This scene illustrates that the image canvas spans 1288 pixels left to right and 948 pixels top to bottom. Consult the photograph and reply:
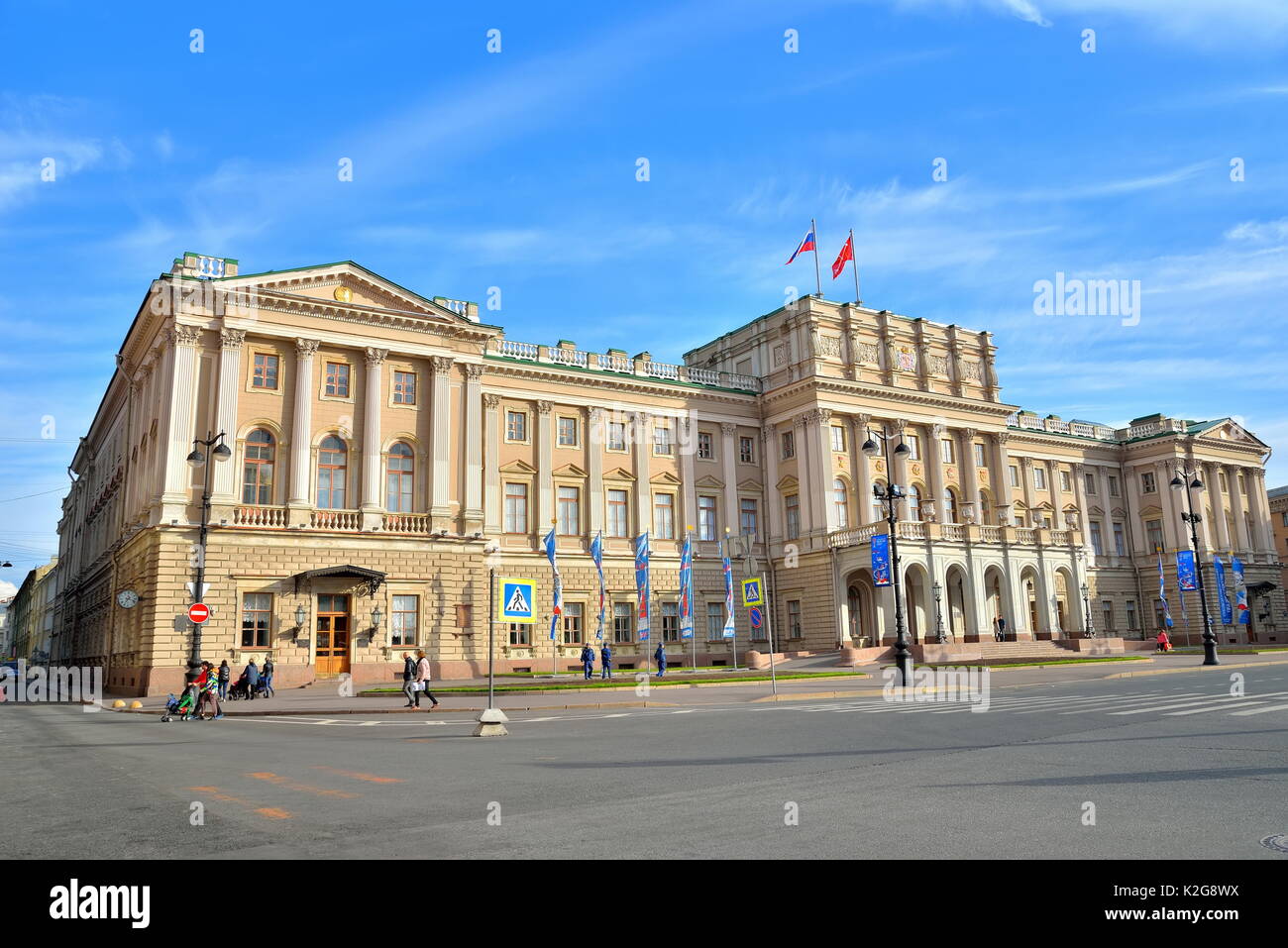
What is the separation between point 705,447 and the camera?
5769 centimetres

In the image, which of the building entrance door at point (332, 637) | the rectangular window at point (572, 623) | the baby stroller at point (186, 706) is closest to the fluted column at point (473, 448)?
the building entrance door at point (332, 637)

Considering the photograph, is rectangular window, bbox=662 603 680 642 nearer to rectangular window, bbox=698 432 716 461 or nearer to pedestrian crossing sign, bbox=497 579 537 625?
rectangular window, bbox=698 432 716 461

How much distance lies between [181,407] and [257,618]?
9530mm

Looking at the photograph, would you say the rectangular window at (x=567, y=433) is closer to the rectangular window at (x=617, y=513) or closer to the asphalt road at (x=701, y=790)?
the rectangular window at (x=617, y=513)

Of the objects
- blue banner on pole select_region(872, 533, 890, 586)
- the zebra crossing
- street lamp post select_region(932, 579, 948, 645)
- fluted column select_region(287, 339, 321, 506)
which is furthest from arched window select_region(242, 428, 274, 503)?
street lamp post select_region(932, 579, 948, 645)

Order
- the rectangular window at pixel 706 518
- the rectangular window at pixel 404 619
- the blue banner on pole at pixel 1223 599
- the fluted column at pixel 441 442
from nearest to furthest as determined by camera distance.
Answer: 1. the rectangular window at pixel 404 619
2. the fluted column at pixel 441 442
3. the rectangular window at pixel 706 518
4. the blue banner on pole at pixel 1223 599

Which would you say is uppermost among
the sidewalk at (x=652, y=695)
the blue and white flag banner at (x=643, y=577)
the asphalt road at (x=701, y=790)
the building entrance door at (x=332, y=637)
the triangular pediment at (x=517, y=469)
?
the triangular pediment at (x=517, y=469)

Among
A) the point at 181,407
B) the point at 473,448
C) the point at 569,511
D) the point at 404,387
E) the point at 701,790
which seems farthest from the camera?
the point at 569,511

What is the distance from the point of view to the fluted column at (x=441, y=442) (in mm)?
44125

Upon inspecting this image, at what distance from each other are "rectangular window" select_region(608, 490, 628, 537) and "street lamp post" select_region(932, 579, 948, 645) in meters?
17.8

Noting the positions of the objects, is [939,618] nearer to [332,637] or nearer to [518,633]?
[518,633]

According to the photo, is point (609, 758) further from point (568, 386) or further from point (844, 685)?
point (568, 386)

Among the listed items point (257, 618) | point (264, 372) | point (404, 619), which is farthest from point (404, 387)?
point (257, 618)

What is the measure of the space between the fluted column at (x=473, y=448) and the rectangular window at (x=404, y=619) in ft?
14.8
